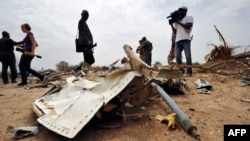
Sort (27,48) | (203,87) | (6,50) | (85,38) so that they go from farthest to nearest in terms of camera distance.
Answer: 1. (6,50)
2. (27,48)
3. (85,38)
4. (203,87)

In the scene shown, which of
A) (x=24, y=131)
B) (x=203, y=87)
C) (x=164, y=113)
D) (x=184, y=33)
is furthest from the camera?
(x=184, y=33)

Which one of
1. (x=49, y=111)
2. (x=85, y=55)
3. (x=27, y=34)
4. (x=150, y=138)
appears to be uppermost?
(x=27, y=34)

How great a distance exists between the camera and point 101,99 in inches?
108

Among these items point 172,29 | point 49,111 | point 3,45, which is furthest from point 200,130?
point 3,45

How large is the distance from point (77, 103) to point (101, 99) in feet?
1.04

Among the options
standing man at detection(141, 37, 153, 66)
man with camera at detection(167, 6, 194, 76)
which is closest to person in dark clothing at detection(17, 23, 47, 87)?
man with camera at detection(167, 6, 194, 76)

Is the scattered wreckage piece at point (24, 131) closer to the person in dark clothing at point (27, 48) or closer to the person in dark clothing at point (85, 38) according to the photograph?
the person in dark clothing at point (85, 38)

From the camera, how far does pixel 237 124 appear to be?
2.76 metres

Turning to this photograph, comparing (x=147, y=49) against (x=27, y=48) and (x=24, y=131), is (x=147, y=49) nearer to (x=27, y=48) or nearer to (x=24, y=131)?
(x=27, y=48)

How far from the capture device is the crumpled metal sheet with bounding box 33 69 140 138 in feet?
8.31

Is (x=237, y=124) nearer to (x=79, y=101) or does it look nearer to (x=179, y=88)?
(x=179, y=88)

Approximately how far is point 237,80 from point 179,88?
1.56 m

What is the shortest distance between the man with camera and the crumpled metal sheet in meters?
2.68

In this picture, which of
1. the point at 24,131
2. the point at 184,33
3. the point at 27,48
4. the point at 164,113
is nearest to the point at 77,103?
the point at 24,131
